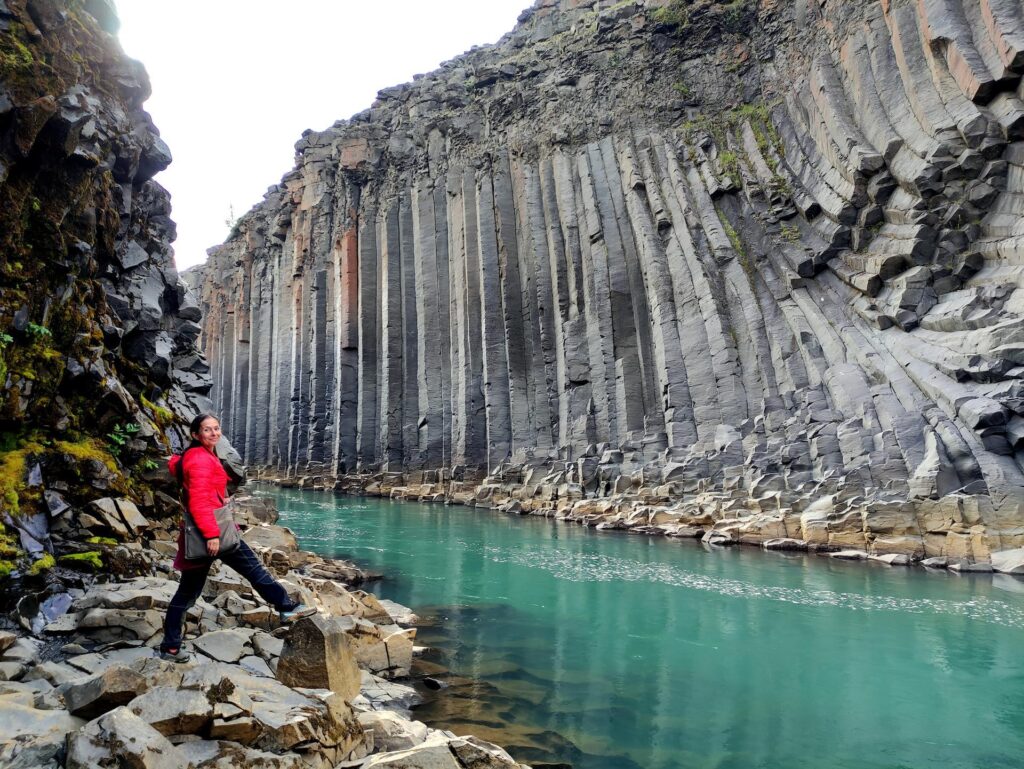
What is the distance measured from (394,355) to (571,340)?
1358cm

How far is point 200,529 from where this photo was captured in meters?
5.36

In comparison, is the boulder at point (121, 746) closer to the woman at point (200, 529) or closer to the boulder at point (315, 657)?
the woman at point (200, 529)

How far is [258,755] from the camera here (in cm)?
416

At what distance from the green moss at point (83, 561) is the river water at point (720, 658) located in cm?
365

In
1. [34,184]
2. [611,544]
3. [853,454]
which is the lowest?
[611,544]

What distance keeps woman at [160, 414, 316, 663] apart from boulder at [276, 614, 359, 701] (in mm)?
607

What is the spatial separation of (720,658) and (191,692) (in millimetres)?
7725

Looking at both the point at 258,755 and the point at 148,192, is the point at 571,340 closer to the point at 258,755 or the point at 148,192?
the point at 148,192

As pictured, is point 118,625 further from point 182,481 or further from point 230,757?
point 230,757

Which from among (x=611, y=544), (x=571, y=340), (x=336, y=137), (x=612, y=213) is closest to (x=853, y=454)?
(x=611, y=544)

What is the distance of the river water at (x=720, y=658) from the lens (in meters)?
6.96

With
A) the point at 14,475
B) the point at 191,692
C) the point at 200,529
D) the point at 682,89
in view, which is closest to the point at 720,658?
the point at 200,529

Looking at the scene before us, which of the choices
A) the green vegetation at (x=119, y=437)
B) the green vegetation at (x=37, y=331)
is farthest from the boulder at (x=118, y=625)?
the green vegetation at (x=37, y=331)

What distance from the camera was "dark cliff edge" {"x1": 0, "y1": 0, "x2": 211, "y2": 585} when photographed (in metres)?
7.04
